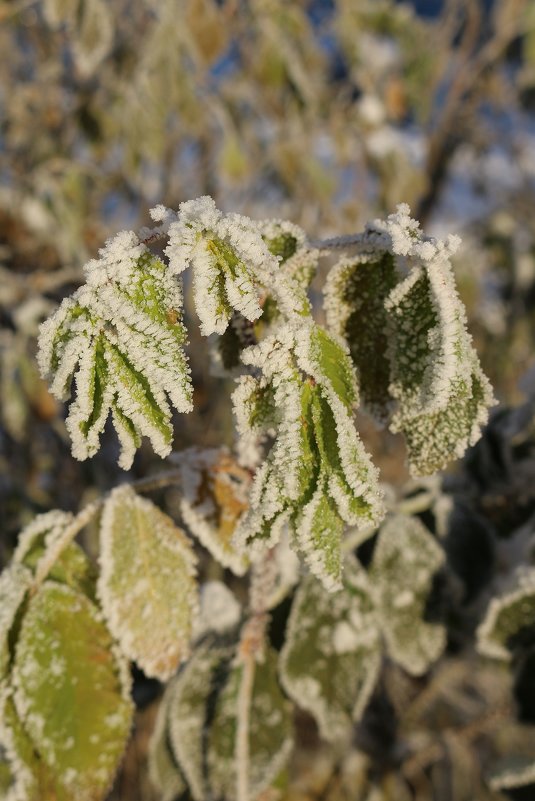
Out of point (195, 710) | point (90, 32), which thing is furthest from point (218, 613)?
point (90, 32)

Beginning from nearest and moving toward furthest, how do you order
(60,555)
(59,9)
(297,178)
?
(60,555) < (59,9) < (297,178)

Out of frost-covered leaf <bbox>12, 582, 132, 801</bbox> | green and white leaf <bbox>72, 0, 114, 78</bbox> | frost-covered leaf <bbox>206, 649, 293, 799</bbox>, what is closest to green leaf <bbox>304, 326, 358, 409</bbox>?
frost-covered leaf <bbox>12, 582, 132, 801</bbox>

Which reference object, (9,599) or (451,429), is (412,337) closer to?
(451,429)

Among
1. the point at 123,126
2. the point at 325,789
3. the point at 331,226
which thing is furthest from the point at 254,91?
the point at 325,789

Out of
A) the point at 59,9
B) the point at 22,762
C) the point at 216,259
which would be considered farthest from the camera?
the point at 59,9

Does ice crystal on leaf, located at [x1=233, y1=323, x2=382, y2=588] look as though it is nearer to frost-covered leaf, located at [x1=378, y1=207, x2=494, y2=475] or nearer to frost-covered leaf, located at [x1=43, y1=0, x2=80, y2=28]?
frost-covered leaf, located at [x1=378, y1=207, x2=494, y2=475]

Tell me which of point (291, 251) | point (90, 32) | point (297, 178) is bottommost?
point (291, 251)

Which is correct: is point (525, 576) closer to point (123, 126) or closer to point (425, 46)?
point (123, 126)

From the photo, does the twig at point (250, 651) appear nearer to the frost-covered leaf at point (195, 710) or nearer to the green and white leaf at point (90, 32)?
the frost-covered leaf at point (195, 710)

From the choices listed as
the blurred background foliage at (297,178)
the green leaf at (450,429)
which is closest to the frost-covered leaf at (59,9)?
the blurred background foliage at (297,178)
